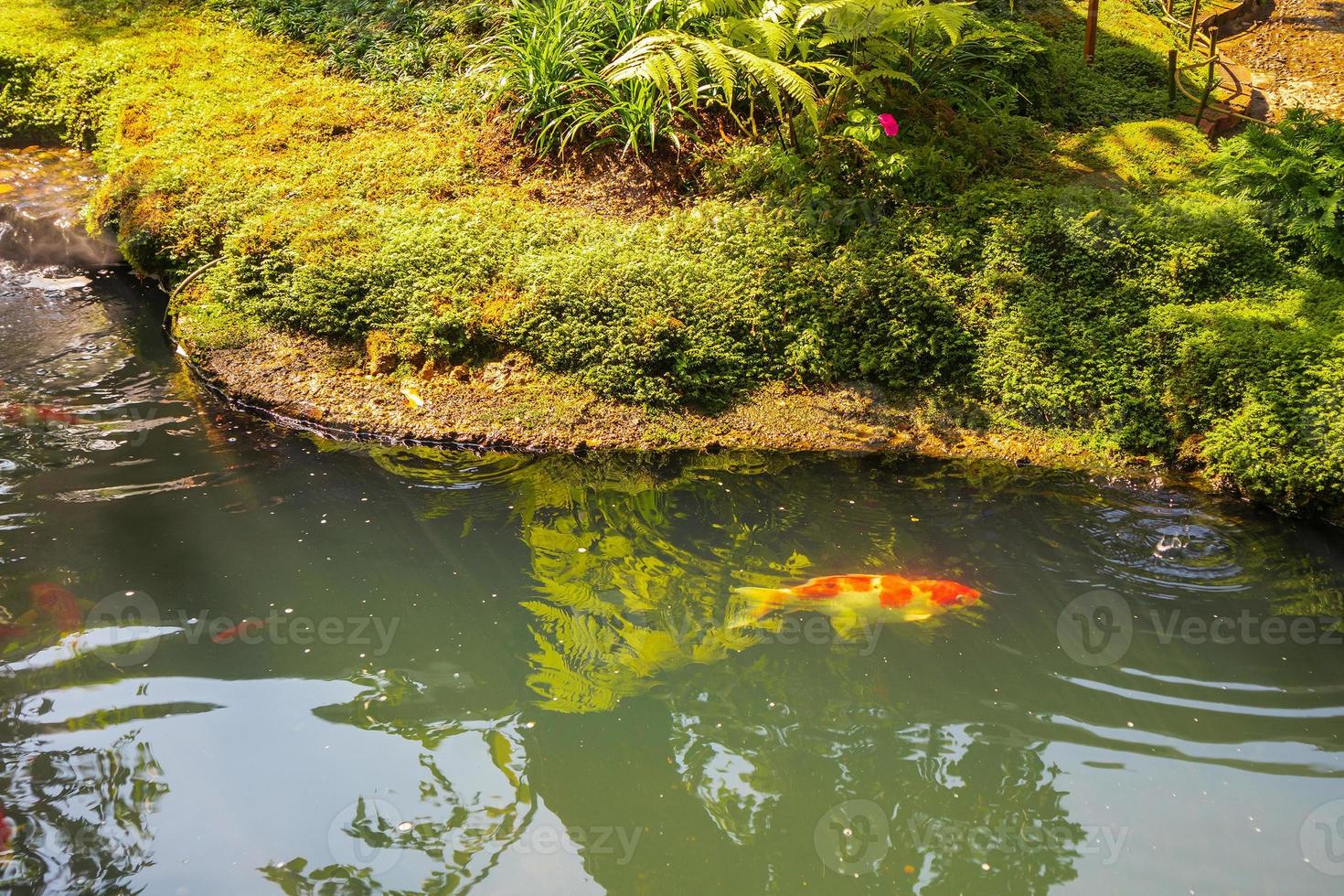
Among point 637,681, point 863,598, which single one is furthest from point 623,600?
point 863,598

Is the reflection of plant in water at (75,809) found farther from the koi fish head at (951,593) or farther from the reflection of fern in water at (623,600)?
the koi fish head at (951,593)

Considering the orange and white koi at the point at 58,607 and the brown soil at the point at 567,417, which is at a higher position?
the brown soil at the point at 567,417

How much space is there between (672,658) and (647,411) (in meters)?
2.14

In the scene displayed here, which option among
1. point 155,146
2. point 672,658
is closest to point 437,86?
point 155,146

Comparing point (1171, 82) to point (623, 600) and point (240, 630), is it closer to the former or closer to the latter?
point (623, 600)

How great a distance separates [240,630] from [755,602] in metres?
2.44

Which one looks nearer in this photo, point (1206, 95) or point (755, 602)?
point (755, 602)

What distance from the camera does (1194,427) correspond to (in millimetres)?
5531

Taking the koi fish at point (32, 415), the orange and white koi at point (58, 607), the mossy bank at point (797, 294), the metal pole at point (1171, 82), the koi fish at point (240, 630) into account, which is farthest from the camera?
the metal pole at point (1171, 82)

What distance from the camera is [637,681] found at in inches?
163

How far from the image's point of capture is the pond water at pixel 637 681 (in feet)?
11.1

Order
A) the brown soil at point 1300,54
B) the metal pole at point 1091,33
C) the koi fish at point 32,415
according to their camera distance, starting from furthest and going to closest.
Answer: the metal pole at point 1091,33 → the brown soil at point 1300,54 → the koi fish at point 32,415

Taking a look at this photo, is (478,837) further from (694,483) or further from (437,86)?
(437,86)

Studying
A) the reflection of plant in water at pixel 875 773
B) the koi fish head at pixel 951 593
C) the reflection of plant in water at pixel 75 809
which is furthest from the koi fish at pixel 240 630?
the koi fish head at pixel 951 593
